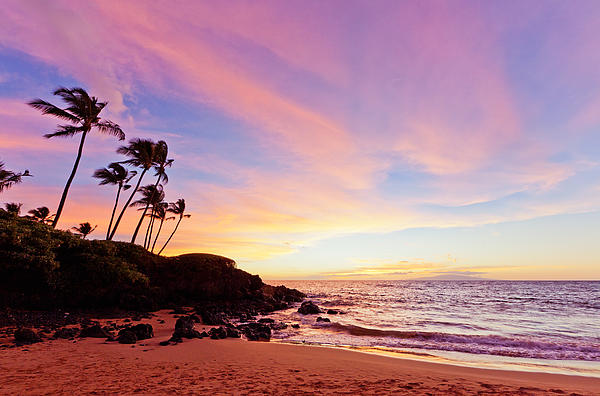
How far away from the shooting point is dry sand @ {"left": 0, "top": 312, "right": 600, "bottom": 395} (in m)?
6.99

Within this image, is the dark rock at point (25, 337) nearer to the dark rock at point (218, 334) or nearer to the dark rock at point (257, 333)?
the dark rock at point (218, 334)

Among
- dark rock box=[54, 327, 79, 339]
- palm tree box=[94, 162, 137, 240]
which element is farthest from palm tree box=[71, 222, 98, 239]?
dark rock box=[54, 327, 79, 339]

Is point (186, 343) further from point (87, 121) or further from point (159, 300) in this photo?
point (87, 121)

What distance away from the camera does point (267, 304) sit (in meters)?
32.4

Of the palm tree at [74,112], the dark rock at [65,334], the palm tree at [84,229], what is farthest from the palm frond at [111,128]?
the palm tree at [84,229]

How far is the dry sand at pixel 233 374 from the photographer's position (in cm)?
699

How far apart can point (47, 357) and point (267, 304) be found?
80.9ft

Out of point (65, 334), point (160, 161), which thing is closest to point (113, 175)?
point (160, 161)

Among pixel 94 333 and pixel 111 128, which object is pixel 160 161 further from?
pixel 94 333

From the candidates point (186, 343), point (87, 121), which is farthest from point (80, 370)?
point (87, 121)

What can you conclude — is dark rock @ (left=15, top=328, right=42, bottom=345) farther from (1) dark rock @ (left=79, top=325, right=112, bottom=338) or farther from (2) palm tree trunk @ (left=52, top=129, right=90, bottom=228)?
(2) palm tree trunk @ (left=52, top=129, right=90, bottom=228)

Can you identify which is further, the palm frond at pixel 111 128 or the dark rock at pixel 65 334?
the palm frond at pixel 111 128

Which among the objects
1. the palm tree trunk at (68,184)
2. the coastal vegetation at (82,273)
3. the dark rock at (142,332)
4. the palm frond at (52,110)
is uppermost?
the palm frond at (52,110)

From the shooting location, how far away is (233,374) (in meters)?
8.12
